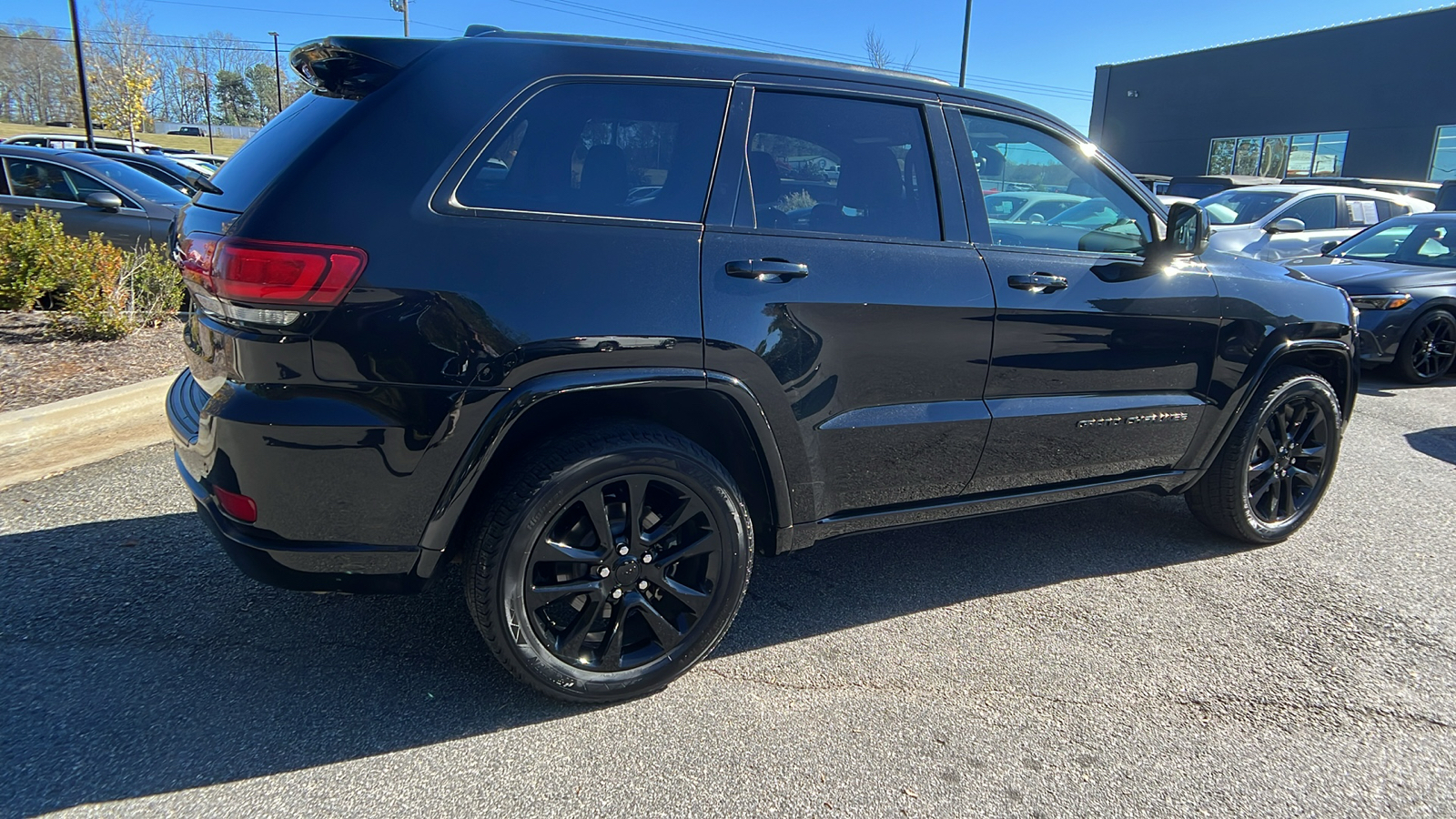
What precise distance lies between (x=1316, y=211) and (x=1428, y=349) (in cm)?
547

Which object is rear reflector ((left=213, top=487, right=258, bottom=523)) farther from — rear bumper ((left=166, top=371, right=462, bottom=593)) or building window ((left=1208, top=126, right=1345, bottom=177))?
building window ((left=1208, top=126, right=1345, bottom=177))

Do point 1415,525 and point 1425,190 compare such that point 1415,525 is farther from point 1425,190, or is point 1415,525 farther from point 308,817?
point 1425,190

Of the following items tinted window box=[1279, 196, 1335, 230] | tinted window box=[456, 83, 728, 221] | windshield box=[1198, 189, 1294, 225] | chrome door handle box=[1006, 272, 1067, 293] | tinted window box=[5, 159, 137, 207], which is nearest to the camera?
tinted window box=[456, 83, 728, 221]

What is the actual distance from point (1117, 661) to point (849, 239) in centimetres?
172

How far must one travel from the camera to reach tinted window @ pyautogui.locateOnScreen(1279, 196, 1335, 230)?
12.2 meters

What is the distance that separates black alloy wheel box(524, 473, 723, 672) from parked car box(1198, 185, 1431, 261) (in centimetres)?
1066

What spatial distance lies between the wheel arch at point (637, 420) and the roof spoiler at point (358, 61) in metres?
0.96

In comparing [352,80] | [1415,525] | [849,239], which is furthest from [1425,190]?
[352,80]

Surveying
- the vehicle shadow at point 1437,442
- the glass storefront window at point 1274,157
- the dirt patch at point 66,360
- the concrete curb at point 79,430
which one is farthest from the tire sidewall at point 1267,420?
the glass storefront window at point 1274,157

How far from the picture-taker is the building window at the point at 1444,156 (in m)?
28.3

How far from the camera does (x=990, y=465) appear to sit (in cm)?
321

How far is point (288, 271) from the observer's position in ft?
7.19

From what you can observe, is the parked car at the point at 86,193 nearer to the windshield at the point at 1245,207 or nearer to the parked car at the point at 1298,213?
the parked car at the point at 1298,213

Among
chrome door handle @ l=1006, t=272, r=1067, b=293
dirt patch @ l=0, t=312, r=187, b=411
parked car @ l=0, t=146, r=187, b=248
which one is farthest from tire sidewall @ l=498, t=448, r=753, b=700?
parked car @ l=0, t=146, r=187, b=248
